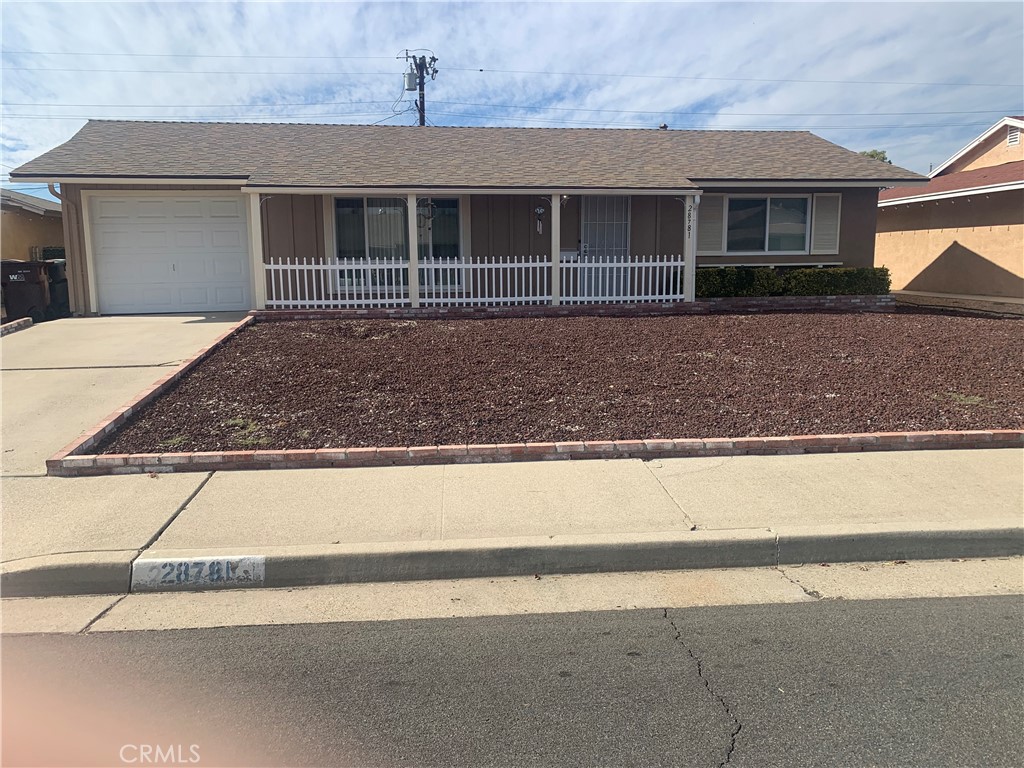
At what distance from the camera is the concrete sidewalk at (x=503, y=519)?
4.58 metres

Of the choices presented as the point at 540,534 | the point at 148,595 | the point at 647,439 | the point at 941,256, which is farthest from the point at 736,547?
the point at 941,256

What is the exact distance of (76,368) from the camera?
9.61 metres

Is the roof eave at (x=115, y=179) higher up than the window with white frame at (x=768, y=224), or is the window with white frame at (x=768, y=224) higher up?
the roof eave at (x=115, y=179)

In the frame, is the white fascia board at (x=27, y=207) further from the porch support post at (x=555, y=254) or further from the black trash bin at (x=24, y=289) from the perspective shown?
the porch support post at (x=555, y=254)

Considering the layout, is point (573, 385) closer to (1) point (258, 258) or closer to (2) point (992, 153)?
(1) point (258, 258)

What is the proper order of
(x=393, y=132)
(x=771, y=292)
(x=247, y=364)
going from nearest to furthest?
(x=247, y=364) → (x=771, y=292) → (x=393, y=132)

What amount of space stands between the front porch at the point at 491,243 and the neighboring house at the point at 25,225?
7.52 m

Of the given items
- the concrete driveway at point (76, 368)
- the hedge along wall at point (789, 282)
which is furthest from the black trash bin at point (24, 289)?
the hedge along wall at point (789, 282)

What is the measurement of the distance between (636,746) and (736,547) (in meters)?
2.10

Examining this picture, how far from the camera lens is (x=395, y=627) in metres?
3.94

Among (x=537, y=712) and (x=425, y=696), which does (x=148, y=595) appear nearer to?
(x=425, y=696)

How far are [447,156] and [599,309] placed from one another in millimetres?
5465

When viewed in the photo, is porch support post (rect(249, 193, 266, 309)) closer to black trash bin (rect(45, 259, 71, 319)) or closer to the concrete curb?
black trash bin (rect(45, 259, 71, 319))

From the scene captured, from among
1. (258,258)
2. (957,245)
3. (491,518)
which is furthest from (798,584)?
(957,245)
